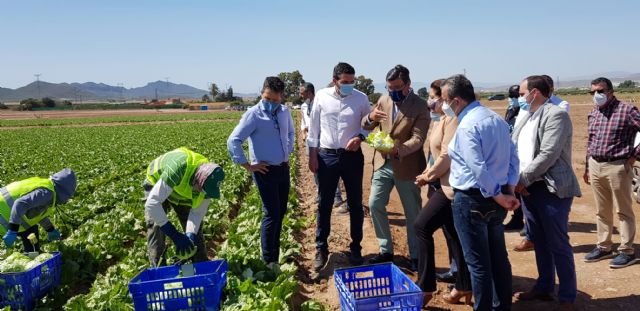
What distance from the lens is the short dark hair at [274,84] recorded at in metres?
5.11

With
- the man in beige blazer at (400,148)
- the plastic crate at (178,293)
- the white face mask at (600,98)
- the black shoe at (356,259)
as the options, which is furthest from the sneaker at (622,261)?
the plastic crate at (178,293)

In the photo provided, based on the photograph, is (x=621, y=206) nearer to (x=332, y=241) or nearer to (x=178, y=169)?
(x=332, y=241)

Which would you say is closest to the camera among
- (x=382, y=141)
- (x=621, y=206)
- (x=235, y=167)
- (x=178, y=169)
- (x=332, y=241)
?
(x=178, y=169)

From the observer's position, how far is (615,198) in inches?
217

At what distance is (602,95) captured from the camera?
18.3 feet

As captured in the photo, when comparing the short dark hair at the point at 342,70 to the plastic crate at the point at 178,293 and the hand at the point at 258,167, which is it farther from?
the plastic crate at the point at 178,293

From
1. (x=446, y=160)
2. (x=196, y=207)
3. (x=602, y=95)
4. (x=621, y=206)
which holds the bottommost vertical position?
(x=621, y=206)

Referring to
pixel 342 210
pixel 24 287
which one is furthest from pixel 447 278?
pixel 24 287

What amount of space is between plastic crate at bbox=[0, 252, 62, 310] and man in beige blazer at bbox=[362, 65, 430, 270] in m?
3.49

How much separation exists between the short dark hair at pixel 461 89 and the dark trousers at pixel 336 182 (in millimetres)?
1958

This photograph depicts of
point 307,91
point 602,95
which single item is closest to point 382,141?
point 602,95

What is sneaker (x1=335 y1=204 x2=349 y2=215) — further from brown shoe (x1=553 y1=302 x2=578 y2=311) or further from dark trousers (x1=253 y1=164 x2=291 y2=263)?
brown shoe (x1=553 y1=302 x2=578 y2=311)

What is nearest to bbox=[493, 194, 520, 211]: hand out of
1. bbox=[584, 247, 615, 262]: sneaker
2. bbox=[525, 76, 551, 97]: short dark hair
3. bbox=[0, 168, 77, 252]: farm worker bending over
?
bbox=[525, 76, 551, 97]: short dark hair

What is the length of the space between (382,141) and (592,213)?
197 inches
